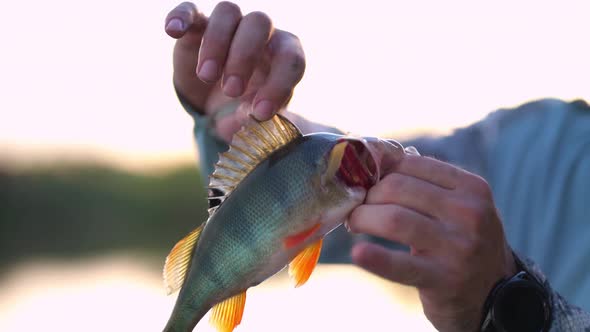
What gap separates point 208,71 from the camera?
2609 mm

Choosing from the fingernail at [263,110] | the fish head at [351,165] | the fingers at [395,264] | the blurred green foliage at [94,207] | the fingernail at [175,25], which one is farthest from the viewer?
the blurred green foliage at [94,207]

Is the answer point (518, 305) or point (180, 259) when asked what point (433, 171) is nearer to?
point (518, 305)

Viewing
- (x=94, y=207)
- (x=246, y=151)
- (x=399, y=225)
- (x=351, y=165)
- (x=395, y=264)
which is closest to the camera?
(x=395, y=264)

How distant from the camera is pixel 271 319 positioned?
34.9 ft

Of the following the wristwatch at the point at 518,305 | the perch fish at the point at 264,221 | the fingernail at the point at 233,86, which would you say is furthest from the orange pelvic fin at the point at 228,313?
the wristwatch at the point at 518,305

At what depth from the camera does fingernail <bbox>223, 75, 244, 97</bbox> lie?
2.61 m

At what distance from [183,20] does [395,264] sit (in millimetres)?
1144

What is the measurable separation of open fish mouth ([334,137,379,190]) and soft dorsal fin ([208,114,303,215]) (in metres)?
0.19

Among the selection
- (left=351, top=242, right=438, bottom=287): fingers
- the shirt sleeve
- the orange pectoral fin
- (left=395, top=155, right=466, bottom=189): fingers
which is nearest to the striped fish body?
the orange pectoral fin

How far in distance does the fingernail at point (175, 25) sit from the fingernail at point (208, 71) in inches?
6.6

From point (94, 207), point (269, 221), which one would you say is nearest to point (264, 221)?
point (269, 221)

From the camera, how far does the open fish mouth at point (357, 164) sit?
Result: 234 cm

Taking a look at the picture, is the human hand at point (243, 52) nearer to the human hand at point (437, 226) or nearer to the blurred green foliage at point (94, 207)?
the human hand at point (437, 226)

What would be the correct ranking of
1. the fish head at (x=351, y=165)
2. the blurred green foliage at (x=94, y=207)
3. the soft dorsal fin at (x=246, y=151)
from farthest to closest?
the blurred green foliage at (x=94, y=207)
the soft dorsal fin at (x=246, y=151)
the fish head at (x=351, y=165)
